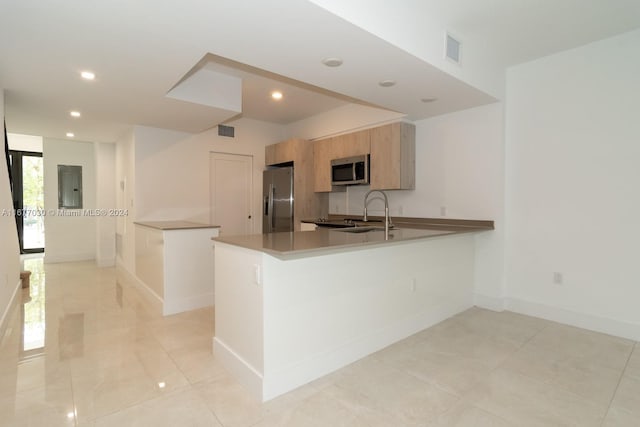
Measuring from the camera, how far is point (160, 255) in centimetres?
→ 369

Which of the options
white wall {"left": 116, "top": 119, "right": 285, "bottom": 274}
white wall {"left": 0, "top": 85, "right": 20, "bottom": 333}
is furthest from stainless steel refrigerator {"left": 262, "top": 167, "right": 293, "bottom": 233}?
white wall {"left": 0, "top": 85, "right": 20, "bottom": 333}

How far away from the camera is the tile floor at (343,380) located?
1853mm

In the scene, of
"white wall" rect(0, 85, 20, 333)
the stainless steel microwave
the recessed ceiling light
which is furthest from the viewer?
the stainless steel microwave

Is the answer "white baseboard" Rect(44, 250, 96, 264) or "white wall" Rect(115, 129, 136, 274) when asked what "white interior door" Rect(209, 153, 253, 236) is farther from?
"white baseboard" Rect(44, 250, 96, 264)

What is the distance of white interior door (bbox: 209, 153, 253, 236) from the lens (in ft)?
18.1

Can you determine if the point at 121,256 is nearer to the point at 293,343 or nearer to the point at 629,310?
the point at 293,343

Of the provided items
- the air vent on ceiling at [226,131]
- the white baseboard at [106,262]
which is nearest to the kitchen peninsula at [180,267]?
the air vent on ceiling at [226,131]

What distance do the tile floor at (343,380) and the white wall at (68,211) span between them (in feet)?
13.3

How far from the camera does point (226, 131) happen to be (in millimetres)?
5555

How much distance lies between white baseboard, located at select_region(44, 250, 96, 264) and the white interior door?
11.5ft

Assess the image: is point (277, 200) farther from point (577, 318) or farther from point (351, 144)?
point (577, 318)

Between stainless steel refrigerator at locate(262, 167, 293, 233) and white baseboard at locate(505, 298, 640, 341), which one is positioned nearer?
white baseboard at locate(505, 298, 640, 341)

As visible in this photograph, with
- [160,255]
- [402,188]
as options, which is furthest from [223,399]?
[402,188]

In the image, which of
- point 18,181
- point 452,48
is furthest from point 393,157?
point 18,181
